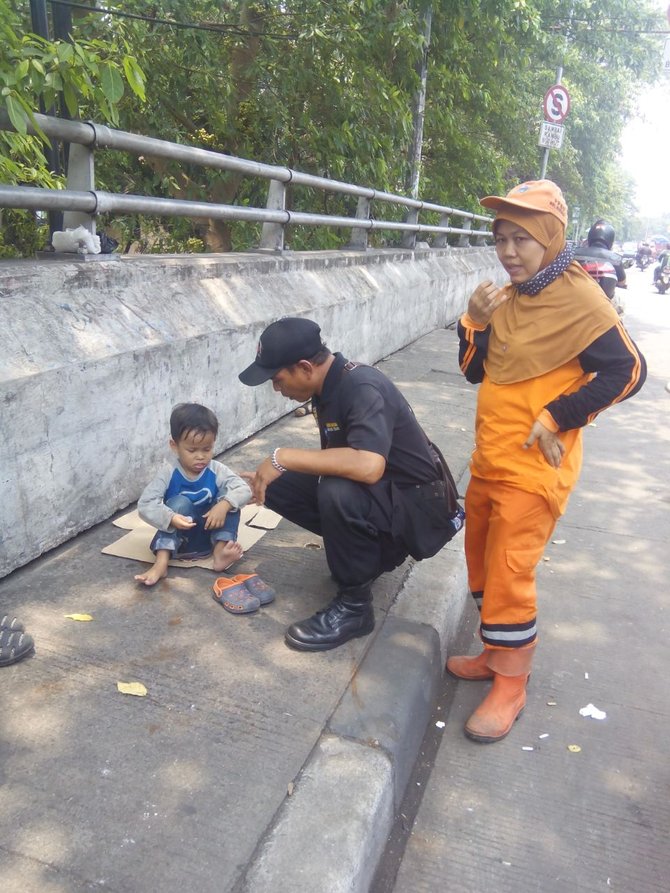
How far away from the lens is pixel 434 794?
7.75 feet

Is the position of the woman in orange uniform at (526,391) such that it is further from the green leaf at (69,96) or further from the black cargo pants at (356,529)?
the green leaf at (69,96)

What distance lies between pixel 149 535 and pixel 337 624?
1.05m

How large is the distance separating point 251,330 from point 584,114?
80.1ft

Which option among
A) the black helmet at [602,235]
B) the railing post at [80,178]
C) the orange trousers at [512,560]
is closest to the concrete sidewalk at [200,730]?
the orange trousers at [512,560]

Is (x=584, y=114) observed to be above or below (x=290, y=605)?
above

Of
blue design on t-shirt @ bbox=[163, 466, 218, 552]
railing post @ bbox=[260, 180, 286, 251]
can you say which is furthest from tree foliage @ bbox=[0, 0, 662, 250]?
blue design on t-shirt @ bbox=[163, 466, 218, 552]

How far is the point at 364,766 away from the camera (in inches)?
83.1

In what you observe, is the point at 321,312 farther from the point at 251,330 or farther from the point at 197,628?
the point at 197,628

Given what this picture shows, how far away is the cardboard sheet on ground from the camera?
10.3 feet

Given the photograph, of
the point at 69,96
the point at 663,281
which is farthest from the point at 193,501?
the point at 663,281

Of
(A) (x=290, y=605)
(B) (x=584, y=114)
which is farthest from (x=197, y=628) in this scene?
(B) (x=584, y=114)

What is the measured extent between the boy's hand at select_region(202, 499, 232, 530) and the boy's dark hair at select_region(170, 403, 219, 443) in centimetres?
30

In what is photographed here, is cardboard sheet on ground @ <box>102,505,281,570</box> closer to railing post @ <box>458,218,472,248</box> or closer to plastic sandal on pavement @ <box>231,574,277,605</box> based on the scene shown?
plastic sandal on pavement @ <box>231,574,277,605</box>

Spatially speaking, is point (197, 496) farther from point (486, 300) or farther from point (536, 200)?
point (536, 200)
